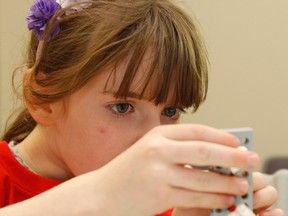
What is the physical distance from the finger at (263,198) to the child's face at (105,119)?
0.73 feet

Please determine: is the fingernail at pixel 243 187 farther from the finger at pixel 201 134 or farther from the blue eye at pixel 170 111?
the blue eye at pixel 170 111

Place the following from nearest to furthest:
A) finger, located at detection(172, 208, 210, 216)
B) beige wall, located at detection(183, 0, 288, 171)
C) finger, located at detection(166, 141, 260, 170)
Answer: finger, located at detection(166, 141, 260, 170) → finger, located at detection(172, 208, 210, 216) → beige wall, located at detection(183, 0, 288, 171)

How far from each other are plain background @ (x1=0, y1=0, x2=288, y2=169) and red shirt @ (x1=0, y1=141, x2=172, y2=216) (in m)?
0.87

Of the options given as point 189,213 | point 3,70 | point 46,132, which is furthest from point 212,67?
point 189,213

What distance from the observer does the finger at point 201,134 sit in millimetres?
436

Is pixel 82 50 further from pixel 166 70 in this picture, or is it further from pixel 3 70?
pixel 3 70

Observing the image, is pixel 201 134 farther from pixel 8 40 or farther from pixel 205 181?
→ pixel 8 40

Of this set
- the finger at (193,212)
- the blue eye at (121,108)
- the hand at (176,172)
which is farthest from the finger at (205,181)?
the blue eye at (121,108)

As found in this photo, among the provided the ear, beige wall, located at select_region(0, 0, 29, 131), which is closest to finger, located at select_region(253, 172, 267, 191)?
the ear

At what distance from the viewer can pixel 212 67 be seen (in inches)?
66.7

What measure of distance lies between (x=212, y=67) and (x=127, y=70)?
1017 millimetres

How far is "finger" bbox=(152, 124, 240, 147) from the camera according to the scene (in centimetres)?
44

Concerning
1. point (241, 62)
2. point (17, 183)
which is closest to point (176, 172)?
point (17, 183)

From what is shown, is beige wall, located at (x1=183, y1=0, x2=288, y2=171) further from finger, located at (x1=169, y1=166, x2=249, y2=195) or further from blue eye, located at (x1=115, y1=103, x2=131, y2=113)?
finger, located at (x1=169, y1=166, x2=249, y2=195)
